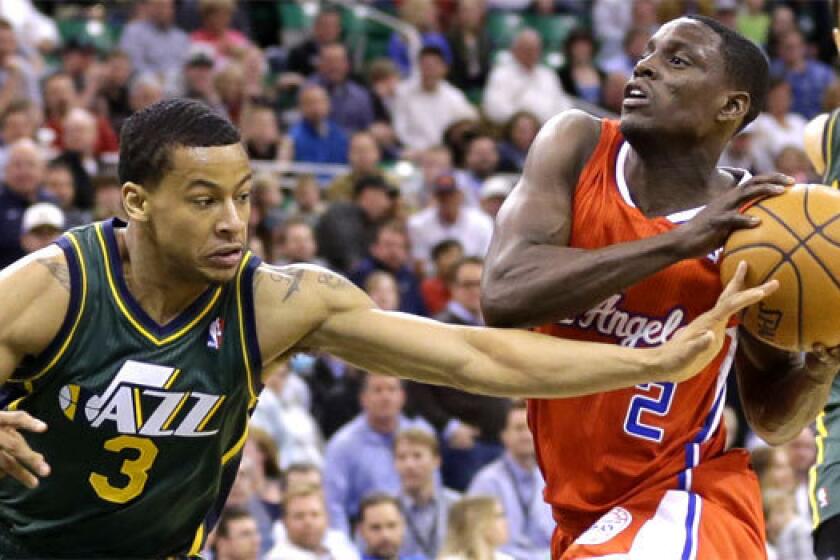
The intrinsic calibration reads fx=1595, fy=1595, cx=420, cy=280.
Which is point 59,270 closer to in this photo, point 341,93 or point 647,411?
point 647,411

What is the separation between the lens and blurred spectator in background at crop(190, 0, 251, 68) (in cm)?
1401

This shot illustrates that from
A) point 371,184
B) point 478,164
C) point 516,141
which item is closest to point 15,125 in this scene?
point 371,184

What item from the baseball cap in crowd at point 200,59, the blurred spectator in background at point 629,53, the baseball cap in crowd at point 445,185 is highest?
the blurred spectator in background at point 629,53

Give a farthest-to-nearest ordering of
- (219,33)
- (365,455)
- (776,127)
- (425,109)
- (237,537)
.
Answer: (776,127) → (425,109) → (219,33) → (365,455) → (237,537)

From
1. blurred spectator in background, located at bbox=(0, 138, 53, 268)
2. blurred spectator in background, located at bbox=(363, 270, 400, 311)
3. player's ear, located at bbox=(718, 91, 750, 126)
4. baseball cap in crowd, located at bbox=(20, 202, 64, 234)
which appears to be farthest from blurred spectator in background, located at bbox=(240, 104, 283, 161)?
player's ear, located at bbox=(718, 91, 750, 126)

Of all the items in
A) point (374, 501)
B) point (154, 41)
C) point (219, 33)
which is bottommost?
point (374, 501)

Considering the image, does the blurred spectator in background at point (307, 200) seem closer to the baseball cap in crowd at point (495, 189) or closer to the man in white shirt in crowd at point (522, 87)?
the baseball cap in crowd at point (495, 189)

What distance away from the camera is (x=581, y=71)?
52.1ft

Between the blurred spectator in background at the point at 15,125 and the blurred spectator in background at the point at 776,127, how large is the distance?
22.6ft

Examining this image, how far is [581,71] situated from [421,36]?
66.4 inches

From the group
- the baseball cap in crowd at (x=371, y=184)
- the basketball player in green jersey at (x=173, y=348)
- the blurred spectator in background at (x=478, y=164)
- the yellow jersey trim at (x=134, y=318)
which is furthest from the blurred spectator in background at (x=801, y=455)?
the yellow jersey trim at (x=134, y=318)

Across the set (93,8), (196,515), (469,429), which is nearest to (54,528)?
(196,515)

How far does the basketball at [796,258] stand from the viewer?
411 cm

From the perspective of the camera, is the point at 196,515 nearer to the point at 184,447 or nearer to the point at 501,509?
the point at 184,447
